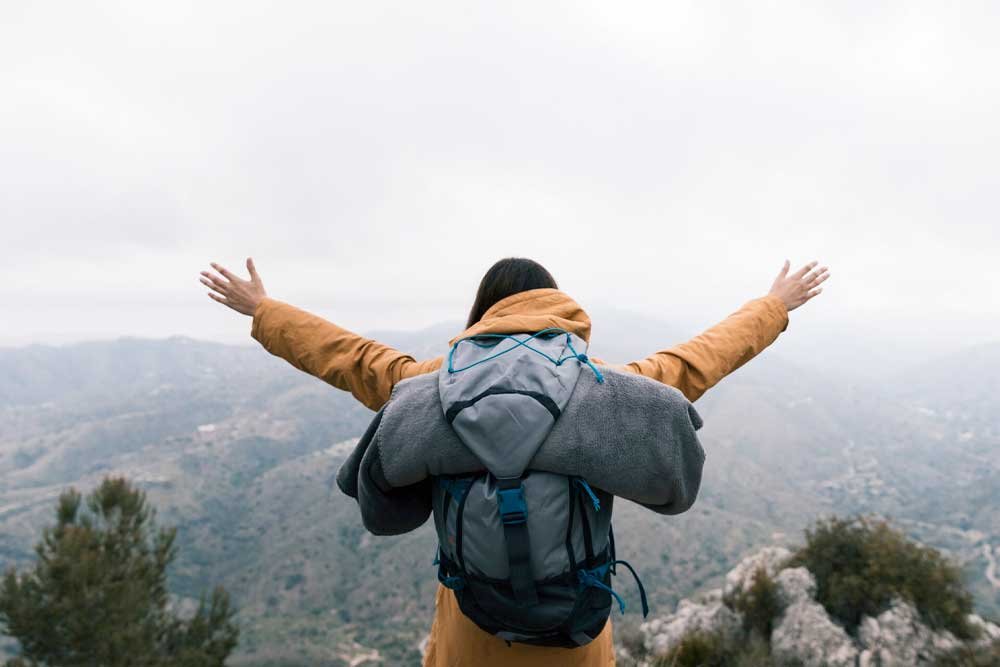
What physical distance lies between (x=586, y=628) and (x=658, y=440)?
0.80m

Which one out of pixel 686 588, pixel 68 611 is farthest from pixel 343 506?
pixel 68 611

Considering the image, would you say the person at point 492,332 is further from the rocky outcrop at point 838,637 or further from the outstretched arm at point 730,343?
the rocky outcrop at point 838,637

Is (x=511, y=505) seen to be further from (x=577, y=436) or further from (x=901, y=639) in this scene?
(x=901, y=639)

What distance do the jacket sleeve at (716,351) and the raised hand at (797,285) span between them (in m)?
0.16

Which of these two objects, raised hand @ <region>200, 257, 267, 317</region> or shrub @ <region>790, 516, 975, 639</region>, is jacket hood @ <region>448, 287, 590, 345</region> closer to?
raised hand @ <region>200, 257, 267, 317</region>

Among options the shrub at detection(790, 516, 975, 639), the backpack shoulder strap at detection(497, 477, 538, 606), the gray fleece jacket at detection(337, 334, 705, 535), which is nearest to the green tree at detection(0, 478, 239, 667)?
the shrub at detection(790, 516, 975, 639)

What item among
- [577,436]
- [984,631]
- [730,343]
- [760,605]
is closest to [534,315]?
[577,436]

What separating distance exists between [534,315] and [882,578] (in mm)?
13795

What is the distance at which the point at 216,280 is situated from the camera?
9.43ft

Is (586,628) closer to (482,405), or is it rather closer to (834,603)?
(482,405)

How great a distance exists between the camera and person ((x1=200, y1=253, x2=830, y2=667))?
80.0 inches

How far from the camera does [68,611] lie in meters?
16.4

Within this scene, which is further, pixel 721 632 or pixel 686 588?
pixel 686 588

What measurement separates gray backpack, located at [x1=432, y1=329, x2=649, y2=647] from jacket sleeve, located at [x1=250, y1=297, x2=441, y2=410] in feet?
1.67
